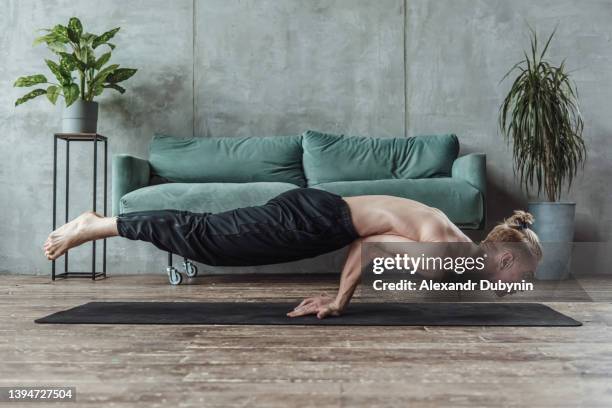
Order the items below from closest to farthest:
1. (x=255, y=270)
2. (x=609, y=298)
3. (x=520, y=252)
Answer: (x=520, y=252), (x=609, y=298), (x=255, y=270)

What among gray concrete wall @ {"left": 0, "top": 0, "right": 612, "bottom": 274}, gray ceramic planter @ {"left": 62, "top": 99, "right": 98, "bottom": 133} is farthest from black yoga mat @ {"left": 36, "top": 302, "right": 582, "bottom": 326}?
gray concrete wall @ {"left": 0, "top": 0, "right": 612, "bottom": 274}

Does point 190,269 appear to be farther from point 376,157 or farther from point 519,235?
point 519,235

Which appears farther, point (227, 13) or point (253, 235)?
point (227, 13)

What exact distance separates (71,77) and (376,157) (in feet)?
6.68

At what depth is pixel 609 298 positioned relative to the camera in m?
2.47

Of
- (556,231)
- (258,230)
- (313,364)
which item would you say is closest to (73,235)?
(258,230)

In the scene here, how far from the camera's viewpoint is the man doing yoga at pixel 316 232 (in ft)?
6.14

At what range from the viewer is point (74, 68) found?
335cm

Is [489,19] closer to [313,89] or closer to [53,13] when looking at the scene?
[313,89]

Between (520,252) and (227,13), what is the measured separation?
9.30 ft

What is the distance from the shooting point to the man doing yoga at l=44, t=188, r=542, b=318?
187 centimetres

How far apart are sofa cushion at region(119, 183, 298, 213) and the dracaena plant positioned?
83 cm

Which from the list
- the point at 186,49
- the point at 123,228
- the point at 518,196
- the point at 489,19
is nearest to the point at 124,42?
the point at 186,49

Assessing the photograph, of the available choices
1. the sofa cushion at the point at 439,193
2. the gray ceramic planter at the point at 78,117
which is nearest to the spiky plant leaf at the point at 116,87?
the gray ceramic planter at the point at 78,117
